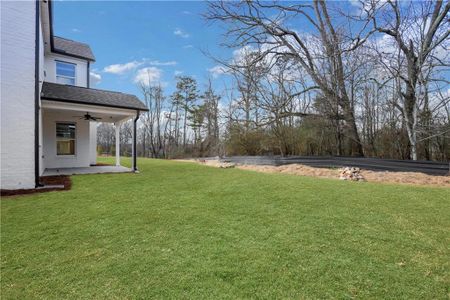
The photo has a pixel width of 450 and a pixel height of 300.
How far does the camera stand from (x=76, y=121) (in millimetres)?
11539

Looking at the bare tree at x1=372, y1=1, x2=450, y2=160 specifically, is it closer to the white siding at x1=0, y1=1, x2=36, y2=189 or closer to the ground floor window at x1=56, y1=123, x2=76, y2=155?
the white siding at x1=0, y1=1, x2=36, y2=189

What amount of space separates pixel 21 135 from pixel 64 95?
7.75 feet

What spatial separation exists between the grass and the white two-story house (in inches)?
74.1

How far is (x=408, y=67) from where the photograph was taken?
31.6 feet

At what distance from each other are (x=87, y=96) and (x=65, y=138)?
3519 mm

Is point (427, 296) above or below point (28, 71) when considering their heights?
below

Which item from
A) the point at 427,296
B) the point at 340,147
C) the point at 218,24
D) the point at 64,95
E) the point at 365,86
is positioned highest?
the point at 218,24

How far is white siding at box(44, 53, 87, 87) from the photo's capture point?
1155 centimetres

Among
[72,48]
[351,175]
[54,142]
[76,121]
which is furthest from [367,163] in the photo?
[72,48]

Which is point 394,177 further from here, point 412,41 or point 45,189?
point 45,189

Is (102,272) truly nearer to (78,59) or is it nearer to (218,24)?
(218,24)

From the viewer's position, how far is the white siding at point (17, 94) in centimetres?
632

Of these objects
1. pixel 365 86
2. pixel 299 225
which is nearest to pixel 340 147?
pixel 365 86

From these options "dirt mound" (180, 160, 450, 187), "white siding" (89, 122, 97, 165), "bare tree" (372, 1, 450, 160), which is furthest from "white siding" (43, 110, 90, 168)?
"bare tree" (372, 1, 450, 160)
